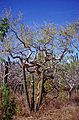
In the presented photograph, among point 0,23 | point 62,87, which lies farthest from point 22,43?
point 62,87

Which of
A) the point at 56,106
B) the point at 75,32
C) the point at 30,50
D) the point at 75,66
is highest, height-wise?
the point at 75,32

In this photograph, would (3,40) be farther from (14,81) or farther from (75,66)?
(75,66)

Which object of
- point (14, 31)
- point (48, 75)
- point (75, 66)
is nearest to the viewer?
point (14, 31)

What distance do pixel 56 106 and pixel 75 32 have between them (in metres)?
6.74

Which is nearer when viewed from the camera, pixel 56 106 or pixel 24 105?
pixel 24 105

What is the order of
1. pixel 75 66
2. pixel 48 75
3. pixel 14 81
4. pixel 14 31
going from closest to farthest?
pixel 14 31
pixel 48 75
pixel 14 81
pixel 75 66

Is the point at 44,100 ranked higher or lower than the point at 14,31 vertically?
lower

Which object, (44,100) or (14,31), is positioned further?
(44,100)

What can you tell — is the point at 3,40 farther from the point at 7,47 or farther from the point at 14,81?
the point at 14,81

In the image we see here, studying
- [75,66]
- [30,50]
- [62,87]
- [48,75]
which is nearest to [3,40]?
[30,50]

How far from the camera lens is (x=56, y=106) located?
72.1 ft

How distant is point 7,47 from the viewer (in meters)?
19.2

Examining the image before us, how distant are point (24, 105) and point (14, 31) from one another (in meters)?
5.97

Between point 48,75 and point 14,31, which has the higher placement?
point 14,31
